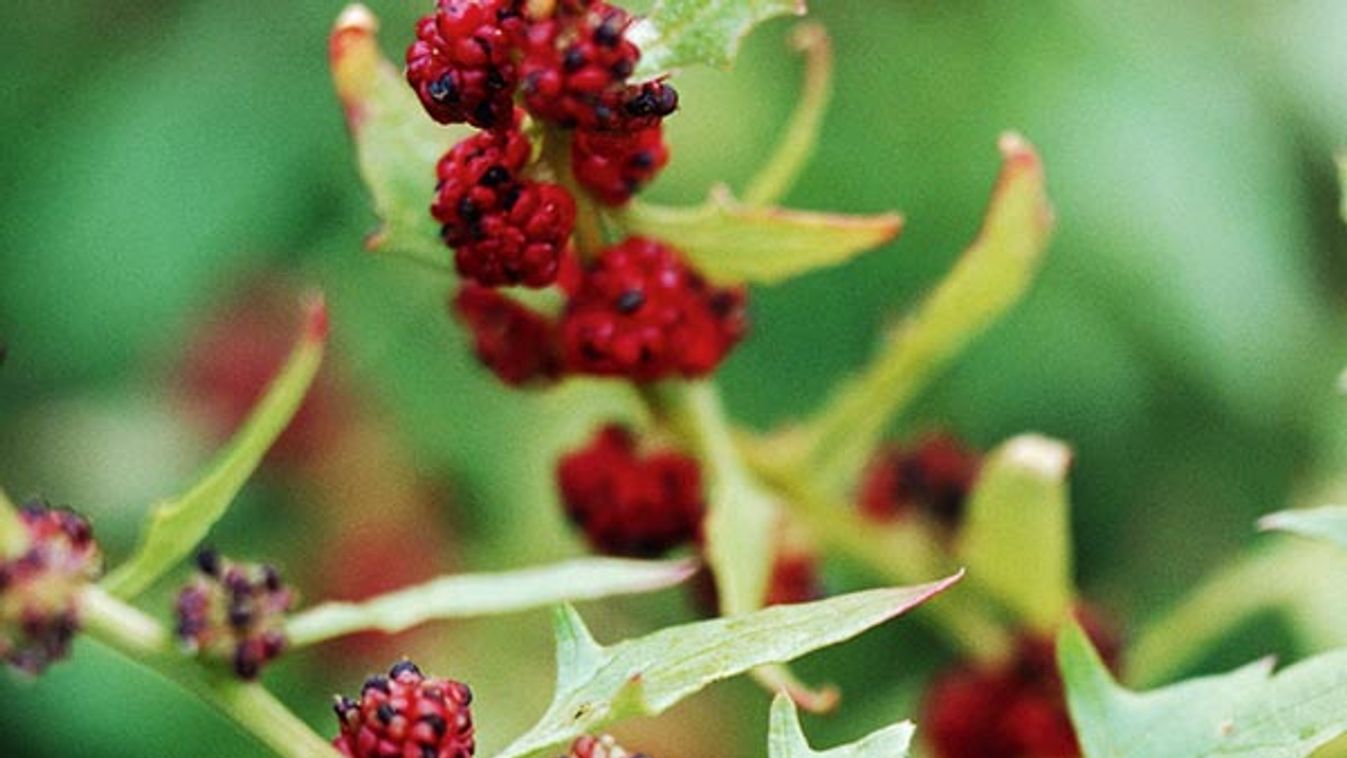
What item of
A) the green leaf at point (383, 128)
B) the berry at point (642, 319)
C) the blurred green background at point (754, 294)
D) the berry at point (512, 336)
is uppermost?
the green leaf at point (383, 128)

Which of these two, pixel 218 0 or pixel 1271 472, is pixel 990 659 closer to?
pixel 1271 472

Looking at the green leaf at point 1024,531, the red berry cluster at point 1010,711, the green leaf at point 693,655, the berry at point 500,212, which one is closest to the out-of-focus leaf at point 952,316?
the green leaf at point 1024,531

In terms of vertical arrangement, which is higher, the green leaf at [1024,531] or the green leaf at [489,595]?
the green leaf at [489,595]

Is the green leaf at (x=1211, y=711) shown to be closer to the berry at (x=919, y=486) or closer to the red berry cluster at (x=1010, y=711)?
the red berry cluster at (x=1010, y=711)

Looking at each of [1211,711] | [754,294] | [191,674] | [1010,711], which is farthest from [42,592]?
[754,294]

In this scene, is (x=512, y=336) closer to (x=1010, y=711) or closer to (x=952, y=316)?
(x=952, y=316)

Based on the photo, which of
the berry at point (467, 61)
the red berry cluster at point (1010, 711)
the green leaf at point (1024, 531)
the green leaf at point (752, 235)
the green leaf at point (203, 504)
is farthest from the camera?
the red berry cluster at point (1010, 711)

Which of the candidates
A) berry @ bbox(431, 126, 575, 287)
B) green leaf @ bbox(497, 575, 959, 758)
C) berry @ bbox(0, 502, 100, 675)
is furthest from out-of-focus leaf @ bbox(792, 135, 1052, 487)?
berry @ bbox(0, 502, 100, 675)
